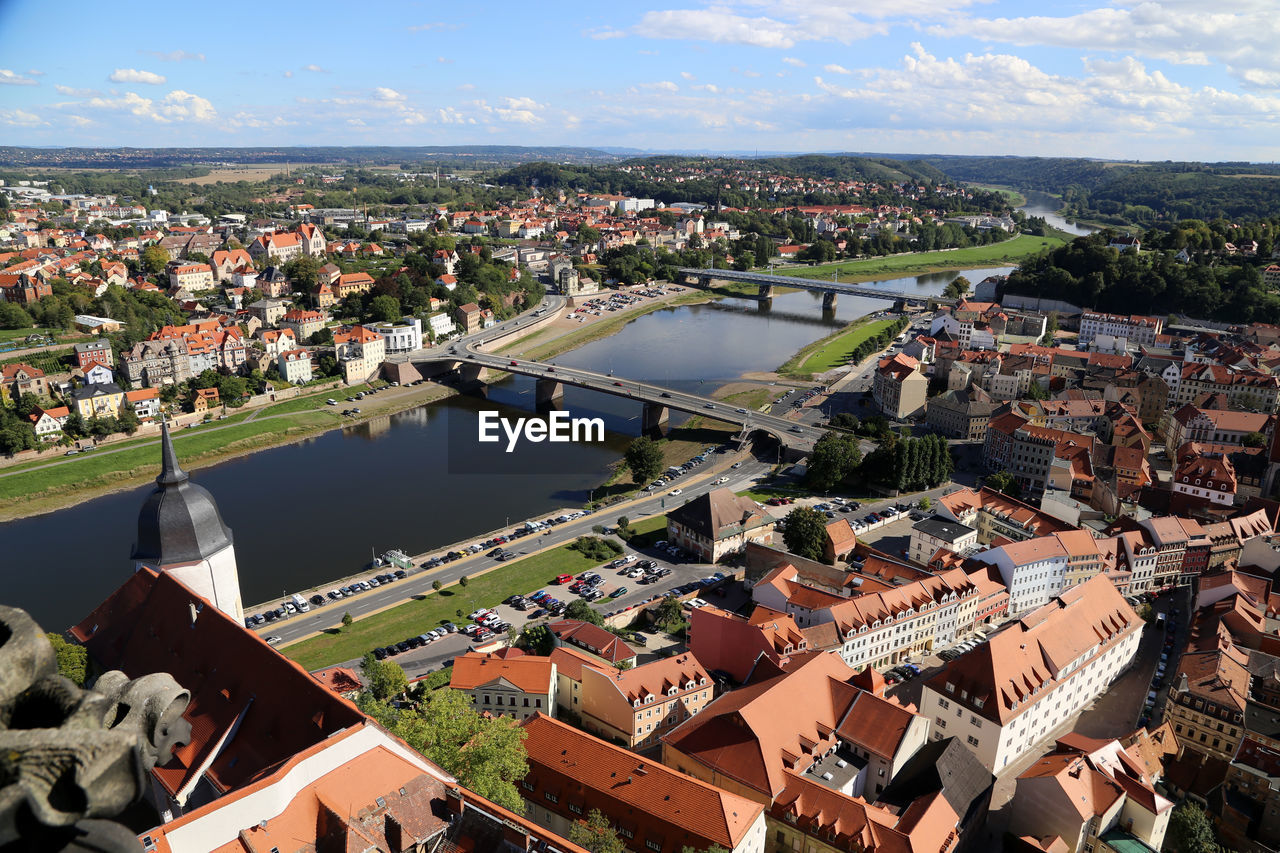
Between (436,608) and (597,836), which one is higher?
(597,836)

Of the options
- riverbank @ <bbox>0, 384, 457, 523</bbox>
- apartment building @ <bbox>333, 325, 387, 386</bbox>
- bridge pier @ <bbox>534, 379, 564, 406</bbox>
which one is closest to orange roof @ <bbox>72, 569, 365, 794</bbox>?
riverbank @ <bbox>0, 384, 457, 523</bbox>

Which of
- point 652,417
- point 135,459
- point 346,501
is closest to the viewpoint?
point 346,501

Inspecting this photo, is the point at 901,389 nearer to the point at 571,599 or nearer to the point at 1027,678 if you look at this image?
the point at 571,599

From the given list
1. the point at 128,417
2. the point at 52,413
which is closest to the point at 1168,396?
the point at 128,417

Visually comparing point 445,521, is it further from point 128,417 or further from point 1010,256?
point 1010,256

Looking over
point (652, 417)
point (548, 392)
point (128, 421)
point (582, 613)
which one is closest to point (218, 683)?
point (582, 613)

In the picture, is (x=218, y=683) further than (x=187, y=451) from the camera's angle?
No

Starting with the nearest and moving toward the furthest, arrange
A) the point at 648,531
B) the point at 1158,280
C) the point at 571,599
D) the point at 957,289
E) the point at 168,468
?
the point at 168,468, the point at 571,599, the point at 648,531, the point at 1158,280, the point at 957,289
